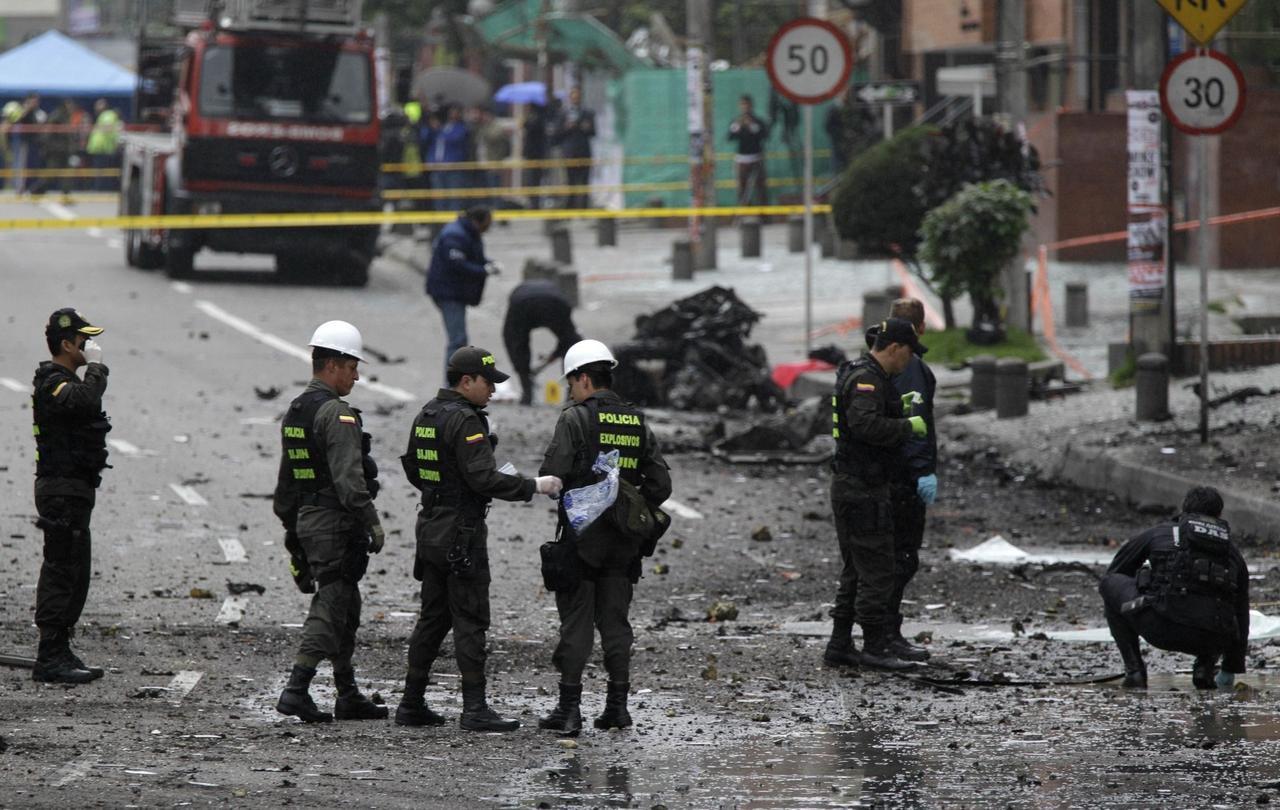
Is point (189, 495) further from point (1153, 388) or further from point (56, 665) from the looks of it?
point (1153, 388)

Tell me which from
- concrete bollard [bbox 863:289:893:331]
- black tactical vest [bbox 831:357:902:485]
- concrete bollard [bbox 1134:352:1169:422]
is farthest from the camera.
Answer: concrete bollard [bbox 863:289:893:331]

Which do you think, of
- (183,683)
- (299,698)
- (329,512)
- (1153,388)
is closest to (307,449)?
(329,512)

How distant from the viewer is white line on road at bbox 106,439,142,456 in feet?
49.5

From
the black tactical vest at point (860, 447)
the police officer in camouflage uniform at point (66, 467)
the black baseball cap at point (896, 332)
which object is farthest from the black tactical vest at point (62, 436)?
the black baseball cap at point (896, 332)

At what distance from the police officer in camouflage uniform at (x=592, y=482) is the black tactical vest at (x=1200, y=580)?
2091 mm

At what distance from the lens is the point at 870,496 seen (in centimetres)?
960

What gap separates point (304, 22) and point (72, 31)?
58.6 metres

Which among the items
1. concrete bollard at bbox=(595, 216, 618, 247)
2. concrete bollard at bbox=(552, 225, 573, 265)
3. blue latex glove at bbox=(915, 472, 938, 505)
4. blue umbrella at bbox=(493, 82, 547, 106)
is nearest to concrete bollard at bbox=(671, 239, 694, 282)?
concrete bollard at bbox=(552, 225, 573, 265)

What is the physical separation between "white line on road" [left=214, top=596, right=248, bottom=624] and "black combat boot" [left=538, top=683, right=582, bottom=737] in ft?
8.69

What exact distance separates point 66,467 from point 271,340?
42.2 feet

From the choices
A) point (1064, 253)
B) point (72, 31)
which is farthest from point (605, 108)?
point (72, 31)

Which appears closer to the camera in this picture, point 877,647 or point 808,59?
point 877,647

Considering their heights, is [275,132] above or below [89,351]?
above

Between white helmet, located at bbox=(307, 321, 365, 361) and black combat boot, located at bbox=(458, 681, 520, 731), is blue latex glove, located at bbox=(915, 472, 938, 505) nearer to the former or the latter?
black combat boot, located at bbox=(458, 681, 520, 731)
